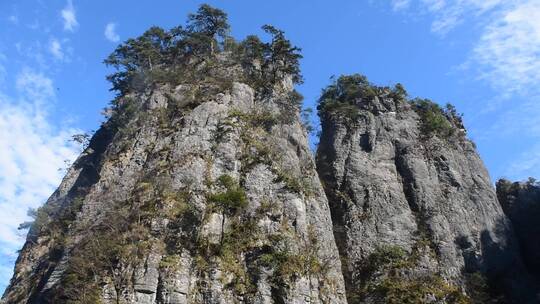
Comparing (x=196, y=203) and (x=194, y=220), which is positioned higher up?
(x=196, y=203)

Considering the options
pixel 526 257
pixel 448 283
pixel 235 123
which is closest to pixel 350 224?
pixel 448 283

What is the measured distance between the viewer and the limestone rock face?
30.3m

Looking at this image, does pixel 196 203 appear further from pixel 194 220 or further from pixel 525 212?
pixel 525 212

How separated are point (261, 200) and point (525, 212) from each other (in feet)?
81.4

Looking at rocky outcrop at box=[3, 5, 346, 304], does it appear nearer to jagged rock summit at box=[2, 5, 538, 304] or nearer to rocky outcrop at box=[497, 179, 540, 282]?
jagged rock summit at box=[2, 5, 538, 304]

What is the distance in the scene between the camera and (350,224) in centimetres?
4175

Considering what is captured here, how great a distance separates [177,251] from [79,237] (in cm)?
672

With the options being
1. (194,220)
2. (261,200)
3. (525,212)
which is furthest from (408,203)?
(194,220)

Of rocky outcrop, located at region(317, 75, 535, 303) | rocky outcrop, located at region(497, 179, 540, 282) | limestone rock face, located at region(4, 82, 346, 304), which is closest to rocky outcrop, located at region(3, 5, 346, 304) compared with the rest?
limestone rock face, located at region(4, 82, 346, 304)

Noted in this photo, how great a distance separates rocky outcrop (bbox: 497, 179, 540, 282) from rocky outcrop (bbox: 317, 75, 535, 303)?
1623mm

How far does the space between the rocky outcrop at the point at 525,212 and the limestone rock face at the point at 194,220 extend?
17.1 m

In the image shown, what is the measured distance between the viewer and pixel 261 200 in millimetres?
36250

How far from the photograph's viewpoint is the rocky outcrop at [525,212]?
4300 centimetres

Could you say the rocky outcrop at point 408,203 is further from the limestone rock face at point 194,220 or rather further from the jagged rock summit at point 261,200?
the limestone rock face at point 194,220
